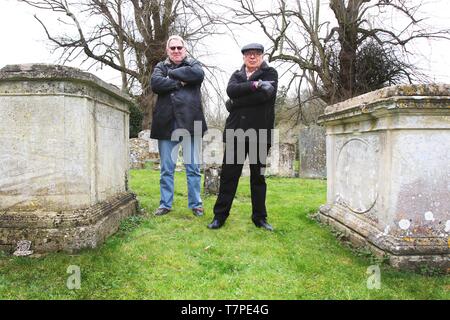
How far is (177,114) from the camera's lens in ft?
14.0

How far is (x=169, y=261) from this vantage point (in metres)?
2.97

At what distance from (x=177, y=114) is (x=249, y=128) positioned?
97cm

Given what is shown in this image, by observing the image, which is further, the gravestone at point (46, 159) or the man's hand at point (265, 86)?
the man's hand at point (265, 86)

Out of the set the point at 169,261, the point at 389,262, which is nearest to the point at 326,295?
the point at 389,262

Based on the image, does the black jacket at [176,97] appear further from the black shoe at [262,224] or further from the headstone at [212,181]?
the headstone at [212,181]

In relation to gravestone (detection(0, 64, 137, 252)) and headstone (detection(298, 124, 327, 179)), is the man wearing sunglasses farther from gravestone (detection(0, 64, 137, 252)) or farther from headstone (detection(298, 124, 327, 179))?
headstone (detection(298, 124, 327, 179))

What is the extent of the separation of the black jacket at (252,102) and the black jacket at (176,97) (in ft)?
1.93

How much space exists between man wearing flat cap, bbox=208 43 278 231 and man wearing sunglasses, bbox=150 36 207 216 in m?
0.56

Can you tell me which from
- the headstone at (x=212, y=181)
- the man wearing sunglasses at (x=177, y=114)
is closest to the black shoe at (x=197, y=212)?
the man wearing sunglasses at (x=177, y=114)

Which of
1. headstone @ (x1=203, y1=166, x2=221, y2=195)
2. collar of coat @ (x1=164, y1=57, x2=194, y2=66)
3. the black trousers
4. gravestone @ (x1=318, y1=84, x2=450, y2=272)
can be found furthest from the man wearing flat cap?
headstone @ (x1=203, y1=166, x2=221, y2=195)

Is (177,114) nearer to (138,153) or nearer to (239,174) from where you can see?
(239,174)

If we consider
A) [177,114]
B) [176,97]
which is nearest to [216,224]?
[177,114]

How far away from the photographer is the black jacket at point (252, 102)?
12.4 feet

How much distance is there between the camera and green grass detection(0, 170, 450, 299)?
244cm
